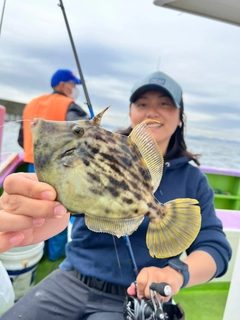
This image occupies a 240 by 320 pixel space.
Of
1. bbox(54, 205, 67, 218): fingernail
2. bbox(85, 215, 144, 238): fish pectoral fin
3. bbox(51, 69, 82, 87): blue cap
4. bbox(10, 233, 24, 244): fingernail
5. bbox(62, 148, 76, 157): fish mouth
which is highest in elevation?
bbox(51, 69, 82, 87): blue cap

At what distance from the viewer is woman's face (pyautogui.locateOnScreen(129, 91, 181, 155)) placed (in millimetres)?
1661

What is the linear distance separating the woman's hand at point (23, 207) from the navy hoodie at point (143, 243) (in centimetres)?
72

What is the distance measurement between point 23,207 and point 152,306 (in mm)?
700

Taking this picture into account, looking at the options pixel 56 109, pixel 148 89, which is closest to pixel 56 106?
pixel 56 109

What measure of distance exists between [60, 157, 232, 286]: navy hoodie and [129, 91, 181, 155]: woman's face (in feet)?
0.68

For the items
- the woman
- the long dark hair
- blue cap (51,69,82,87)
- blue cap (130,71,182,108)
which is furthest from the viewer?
blue cap (51,69,82,87)

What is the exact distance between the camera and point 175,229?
0.81 m

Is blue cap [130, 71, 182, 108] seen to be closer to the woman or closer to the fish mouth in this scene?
the woman

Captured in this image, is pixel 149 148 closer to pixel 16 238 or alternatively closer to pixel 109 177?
pixel 109 177

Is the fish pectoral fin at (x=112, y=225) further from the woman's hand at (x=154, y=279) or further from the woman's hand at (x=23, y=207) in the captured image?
the woman's hand at (x=154, y=279)

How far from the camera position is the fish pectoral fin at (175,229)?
2.61 ft

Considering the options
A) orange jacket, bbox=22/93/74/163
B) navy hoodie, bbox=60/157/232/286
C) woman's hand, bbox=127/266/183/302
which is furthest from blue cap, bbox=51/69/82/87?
woman's hand, bbox=127/266/183/302

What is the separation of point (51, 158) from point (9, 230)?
326 mm

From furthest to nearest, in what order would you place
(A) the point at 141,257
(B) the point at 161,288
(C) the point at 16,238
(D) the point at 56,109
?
(D) the point at 56,109
(A) the point at 141,257
(B) the point at 161,288
(C) the point at 16,238
